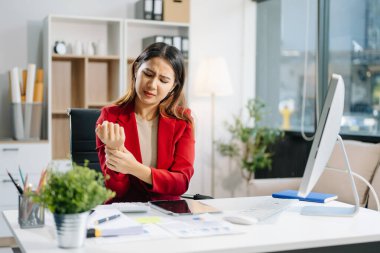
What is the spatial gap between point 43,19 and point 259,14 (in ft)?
6.81

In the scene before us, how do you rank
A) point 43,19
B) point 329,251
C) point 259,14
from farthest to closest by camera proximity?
1. point 259,14
2. point 43,19
3. point 329,251

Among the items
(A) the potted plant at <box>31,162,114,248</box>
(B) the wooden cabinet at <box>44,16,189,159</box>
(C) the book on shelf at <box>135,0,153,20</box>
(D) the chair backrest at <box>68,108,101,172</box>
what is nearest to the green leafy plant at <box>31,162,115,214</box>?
(A) the potted plant at <box>31,162,114,248</box>

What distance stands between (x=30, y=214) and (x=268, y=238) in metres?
0.73

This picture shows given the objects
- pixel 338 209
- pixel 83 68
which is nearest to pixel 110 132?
pixel 338 209

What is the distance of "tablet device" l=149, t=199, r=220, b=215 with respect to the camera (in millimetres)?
2062

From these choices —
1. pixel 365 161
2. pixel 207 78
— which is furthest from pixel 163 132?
pixel 207 78

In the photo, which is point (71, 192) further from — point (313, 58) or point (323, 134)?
point (313, 58)

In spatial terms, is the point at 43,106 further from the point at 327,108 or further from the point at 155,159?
the point at 327,108

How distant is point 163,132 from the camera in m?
2.54

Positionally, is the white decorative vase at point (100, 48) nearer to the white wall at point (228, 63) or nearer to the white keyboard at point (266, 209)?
the white wall at point (228, 63)

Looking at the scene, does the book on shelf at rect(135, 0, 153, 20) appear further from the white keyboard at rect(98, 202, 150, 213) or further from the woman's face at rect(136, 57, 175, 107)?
the white keyboard at rect(98, 202, 150, 213)

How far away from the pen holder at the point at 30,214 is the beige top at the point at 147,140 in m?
0.77

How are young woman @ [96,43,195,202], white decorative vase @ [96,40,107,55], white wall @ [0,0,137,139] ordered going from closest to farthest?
young woman @ [96,43,195,202] → white wall @ [0,0,137,139] → white decorative vase @ [96,40,107,55]

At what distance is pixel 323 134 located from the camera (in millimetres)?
1857
